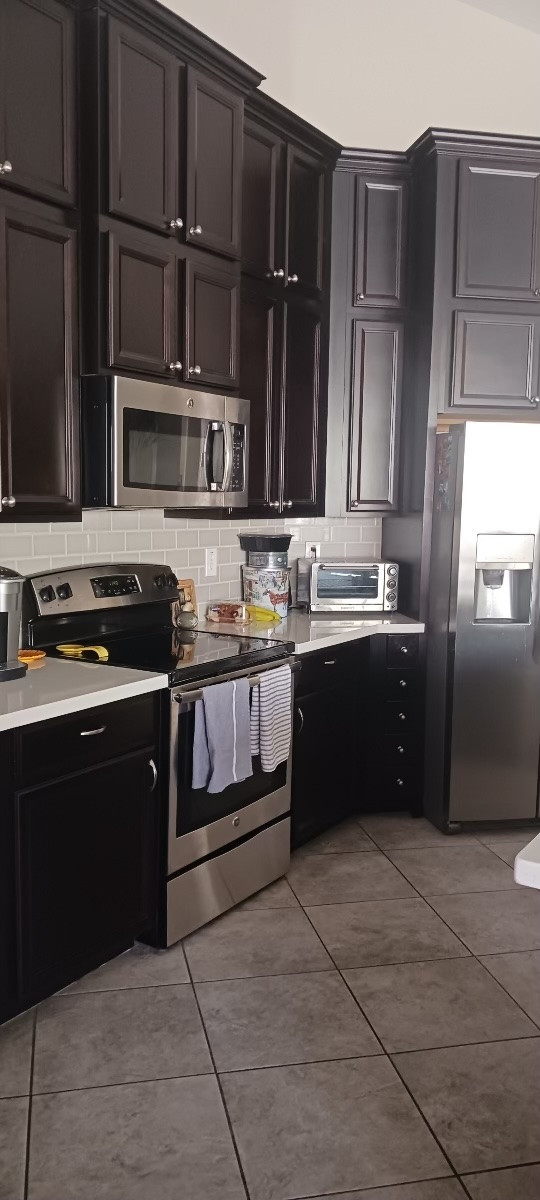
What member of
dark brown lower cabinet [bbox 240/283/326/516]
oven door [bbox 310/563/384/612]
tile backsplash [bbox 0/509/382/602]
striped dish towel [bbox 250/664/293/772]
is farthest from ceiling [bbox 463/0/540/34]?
striped dish towel [bbox 250/664/293/772]

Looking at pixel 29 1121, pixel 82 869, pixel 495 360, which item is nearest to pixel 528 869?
pixel 29 1121

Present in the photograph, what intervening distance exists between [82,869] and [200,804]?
1.68 ft

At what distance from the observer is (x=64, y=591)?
118 inches

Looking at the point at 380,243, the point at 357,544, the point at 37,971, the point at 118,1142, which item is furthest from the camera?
the point at 357,544

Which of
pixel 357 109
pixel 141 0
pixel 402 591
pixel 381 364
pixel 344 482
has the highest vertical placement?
pixel 357 109

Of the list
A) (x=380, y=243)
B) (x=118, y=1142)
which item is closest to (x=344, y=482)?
(x=380, y=243)

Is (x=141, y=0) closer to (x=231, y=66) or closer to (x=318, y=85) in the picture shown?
(x=231, y=66)

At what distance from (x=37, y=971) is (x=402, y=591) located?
246 cm

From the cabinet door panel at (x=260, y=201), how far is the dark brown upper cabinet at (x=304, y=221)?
80 mm

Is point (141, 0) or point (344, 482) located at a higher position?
point (141, 0)

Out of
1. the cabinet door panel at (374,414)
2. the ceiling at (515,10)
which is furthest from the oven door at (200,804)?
the ceiling at (515,10)

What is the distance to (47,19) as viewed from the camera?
2.62 m

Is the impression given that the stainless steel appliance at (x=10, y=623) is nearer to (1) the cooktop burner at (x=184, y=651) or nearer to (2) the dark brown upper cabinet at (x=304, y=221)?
(1) the cooktop burner at (x=184, y=651)

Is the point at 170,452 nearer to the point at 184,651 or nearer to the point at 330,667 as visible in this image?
the point at 184,651
